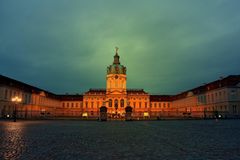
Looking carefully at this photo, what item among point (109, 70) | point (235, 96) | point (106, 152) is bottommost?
point (106, 152)

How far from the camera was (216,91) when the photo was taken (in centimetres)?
7362

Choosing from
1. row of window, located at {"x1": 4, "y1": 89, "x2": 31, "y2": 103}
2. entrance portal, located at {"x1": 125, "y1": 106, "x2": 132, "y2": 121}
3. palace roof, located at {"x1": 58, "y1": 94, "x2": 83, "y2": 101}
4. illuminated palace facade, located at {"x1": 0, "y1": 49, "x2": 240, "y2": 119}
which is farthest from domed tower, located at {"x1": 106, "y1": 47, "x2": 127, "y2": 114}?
entrance portal, located at {"x1": 125, "y1": 106, "x2": 132, "y2": 121}

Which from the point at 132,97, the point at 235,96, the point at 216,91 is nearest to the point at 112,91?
the point at 132,97

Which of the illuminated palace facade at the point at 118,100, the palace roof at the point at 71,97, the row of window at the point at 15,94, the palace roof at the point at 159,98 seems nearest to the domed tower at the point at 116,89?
the illuminated palace facade at the point at 118,100

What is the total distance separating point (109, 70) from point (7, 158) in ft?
370

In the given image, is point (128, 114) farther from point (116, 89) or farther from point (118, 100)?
point (116, 89)

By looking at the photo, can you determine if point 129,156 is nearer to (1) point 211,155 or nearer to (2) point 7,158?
(1) point 211,155

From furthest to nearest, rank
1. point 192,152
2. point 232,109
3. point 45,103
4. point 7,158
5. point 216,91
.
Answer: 1. point 45,103
2. point 216,91
3. point 232,109
4. point 192,152
5. point 7,158

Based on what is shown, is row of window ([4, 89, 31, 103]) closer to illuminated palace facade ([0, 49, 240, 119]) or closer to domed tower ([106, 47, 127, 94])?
illuminated palace facade ([0, 49, 240, 119])

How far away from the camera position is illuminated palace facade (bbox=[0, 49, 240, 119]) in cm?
6669

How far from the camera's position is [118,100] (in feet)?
370

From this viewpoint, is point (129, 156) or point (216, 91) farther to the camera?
point (216, 91)

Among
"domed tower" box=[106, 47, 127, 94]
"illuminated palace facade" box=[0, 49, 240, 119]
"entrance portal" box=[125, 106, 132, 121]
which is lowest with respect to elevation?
"entrance portal" box=[125, 106, 132, 121]

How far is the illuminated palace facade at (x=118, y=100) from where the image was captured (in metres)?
66.7
